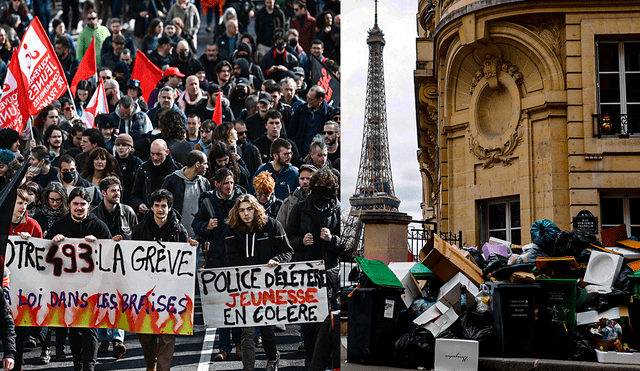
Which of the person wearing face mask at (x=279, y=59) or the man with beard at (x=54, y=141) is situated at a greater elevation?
the person wearing face mask at (x=279, y=59)

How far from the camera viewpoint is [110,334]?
709 cm

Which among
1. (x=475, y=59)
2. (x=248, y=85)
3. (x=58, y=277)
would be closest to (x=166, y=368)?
(x=58, y=277)

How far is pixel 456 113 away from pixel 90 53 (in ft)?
32.8

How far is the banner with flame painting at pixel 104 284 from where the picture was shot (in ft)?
23.0

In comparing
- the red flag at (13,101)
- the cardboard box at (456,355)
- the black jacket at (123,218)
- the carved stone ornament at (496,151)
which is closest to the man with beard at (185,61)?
the red flag at (13,101)

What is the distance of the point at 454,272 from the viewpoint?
29.4 ft

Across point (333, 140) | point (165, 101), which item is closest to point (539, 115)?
point (333, 140)

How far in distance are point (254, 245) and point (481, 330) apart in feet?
9.64

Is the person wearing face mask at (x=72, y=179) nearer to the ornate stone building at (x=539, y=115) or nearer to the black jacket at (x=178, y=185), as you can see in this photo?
the black jacket at (x=178, y=185)

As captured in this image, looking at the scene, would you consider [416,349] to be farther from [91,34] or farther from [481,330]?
[91,34]

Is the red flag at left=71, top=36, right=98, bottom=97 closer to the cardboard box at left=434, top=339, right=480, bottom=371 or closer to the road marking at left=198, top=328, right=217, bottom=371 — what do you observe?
the road marking at left=198, top=328, right=217, bottom=371

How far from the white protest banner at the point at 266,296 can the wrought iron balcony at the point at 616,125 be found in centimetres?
858

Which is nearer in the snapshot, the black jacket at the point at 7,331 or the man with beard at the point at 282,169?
the black jacket at the point at 7,331

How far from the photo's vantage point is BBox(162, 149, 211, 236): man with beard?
7230mm
